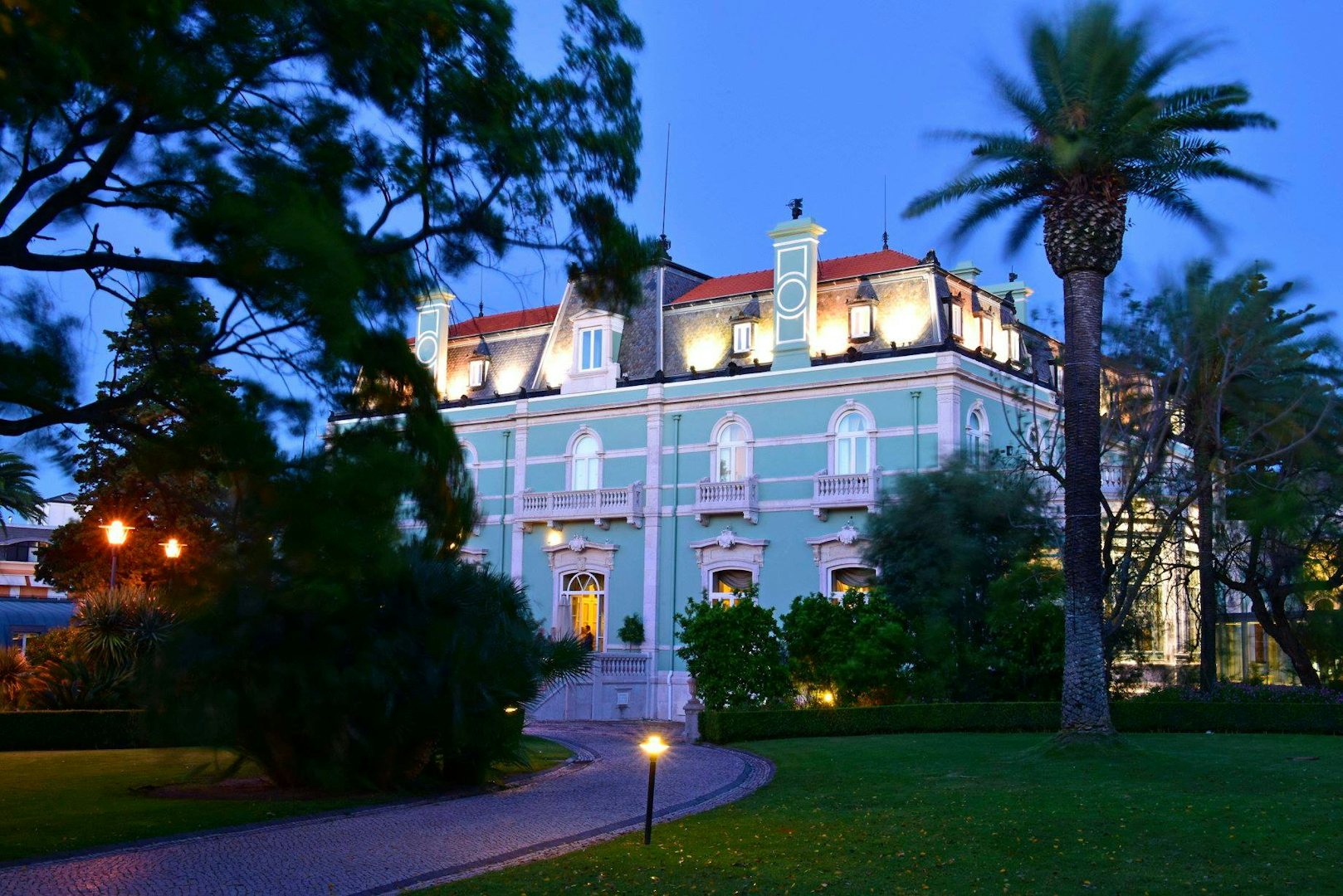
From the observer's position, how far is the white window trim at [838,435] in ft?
121

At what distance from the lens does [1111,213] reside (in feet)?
68.7

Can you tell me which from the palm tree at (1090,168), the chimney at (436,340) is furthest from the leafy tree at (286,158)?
the chimney at (436,340)

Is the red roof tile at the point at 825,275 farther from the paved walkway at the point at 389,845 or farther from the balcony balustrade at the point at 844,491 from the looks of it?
the paved walkway at the point at 389,845

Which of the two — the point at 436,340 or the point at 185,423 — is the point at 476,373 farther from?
the point at 185,423

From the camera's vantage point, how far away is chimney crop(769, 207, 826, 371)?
3841 centimetres

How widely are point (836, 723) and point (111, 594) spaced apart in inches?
547

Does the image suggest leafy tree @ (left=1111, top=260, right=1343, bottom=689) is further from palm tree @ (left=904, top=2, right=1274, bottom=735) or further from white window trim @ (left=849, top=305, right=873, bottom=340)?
white window trim @ (left=849, top=305, right=873, bottom=340)

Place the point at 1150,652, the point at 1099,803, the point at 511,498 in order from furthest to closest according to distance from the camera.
A: the point at 511,498
the point at 1150,652
the point at 1099,803

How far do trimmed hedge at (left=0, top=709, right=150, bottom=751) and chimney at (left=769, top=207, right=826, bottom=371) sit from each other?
66.8 ft

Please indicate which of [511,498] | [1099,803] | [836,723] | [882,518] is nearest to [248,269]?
[1099,803]

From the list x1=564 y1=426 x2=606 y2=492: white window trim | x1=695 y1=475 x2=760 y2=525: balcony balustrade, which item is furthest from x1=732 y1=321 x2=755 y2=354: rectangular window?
x1=564 y1=426 x2=606 y2=492: white window trim

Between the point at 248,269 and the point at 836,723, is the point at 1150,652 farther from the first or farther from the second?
the point at 248,269

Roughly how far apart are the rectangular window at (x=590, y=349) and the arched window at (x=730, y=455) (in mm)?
5058

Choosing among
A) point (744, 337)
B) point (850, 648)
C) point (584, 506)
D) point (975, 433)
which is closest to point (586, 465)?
point (584, 506)
